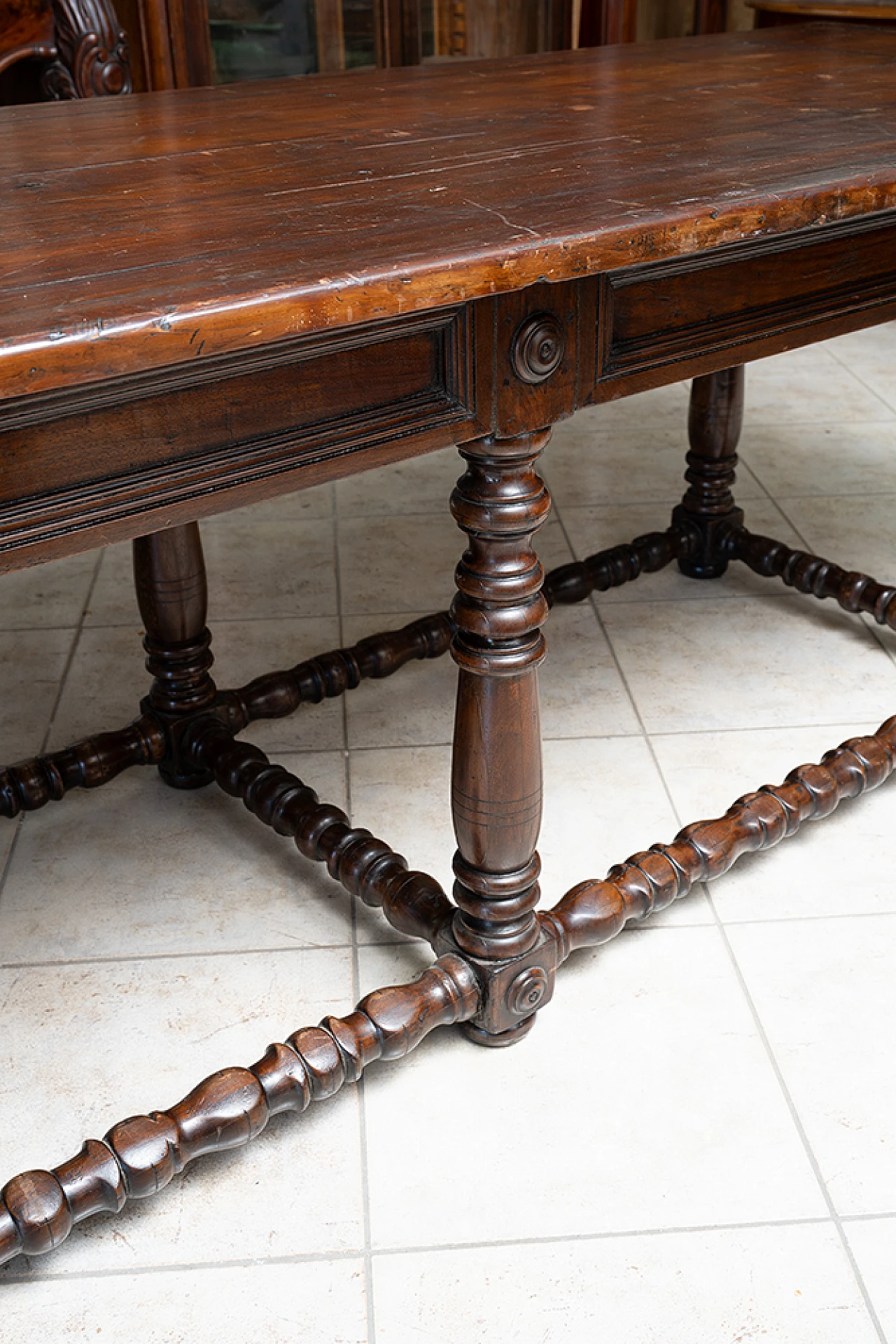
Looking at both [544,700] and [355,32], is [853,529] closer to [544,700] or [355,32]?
[544,700]

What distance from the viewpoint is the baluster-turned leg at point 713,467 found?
93.7 inches

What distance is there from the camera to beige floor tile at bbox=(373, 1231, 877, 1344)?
1218 mm

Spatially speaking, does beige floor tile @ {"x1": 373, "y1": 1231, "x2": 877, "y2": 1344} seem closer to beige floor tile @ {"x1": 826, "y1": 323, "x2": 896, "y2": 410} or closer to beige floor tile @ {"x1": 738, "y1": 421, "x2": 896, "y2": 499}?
beige floor tile @ {"x1": 738, "y1": 421, "x2": 896, "y2": 499}

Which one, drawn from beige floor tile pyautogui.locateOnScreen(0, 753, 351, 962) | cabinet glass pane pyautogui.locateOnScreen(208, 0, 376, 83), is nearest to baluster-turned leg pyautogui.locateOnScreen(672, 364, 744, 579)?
beige floor tile pyautogui.locateOnScreen(0, 753, 351, 962)

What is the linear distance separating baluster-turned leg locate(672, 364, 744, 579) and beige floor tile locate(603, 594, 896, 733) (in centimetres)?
11

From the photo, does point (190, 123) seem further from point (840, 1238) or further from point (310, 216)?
point (840, 1238)

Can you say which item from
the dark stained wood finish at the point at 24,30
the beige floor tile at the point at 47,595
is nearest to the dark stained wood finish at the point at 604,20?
the dark stained wood finish at the point at 24,30

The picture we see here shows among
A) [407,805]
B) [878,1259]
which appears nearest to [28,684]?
[407,805]

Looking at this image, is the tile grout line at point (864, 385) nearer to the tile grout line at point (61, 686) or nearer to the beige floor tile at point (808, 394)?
the beige floor tile at point (808, 394)

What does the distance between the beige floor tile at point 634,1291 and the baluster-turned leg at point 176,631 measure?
0.87 metres

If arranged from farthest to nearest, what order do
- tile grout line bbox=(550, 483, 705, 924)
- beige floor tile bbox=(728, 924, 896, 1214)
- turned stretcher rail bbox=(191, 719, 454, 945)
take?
tile grout line bbox=(550, 483, 705, 924), turned stretcher rail bbox=(191, 719, 454, 945), beige floor tile bbox=(728, 924, 896, 1214)

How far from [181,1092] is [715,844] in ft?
2.31

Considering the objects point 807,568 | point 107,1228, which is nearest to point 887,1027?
point 107,1228

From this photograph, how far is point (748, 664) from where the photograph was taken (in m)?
2.32
